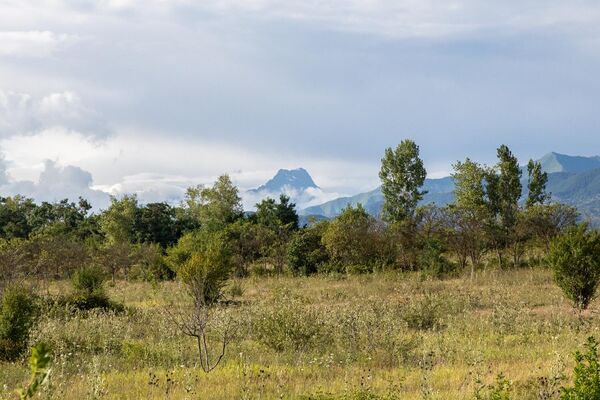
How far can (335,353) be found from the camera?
Result: 1005cm

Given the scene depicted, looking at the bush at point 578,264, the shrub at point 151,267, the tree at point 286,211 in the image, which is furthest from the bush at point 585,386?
the tree at point 286,211

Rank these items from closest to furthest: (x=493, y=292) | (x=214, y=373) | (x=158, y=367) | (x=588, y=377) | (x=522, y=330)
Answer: (x=588, y=377) → (x=214, y=373) → (x=158, y=367) → (x=522, y=330) → (x=493, y=292)

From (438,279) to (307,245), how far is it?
9544 mm

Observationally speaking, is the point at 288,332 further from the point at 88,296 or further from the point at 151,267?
the point at 151,267

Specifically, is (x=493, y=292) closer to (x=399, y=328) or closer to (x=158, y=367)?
(x=399, y=328)

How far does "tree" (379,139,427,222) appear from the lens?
163ft

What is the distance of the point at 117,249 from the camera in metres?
33.9

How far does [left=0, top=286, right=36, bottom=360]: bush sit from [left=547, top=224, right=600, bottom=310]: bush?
14.7 m

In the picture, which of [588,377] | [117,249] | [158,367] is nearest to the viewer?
[588,377]

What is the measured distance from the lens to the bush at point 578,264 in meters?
15.4

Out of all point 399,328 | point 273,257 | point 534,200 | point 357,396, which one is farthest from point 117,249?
point 534,200

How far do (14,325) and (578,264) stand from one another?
15207 mm

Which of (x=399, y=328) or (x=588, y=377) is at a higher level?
(x=588, y=377)

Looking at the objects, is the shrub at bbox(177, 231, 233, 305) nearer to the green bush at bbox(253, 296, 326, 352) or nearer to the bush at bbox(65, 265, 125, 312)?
the bush at bbox(65, 265, 125, 312)
